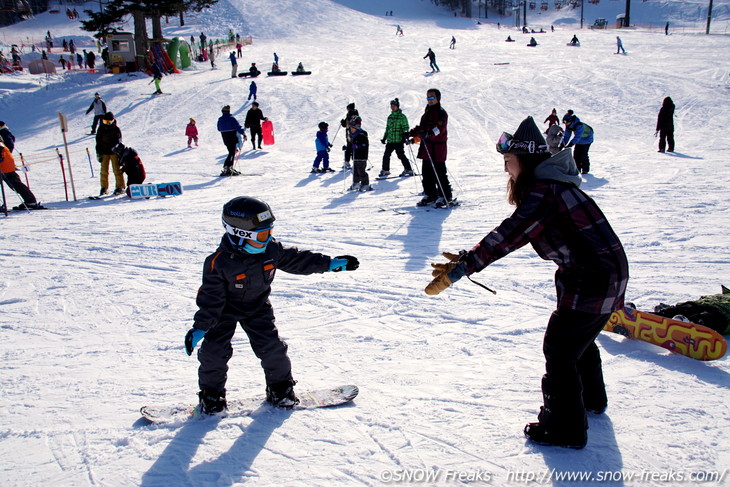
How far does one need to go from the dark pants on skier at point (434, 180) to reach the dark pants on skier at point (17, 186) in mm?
7504

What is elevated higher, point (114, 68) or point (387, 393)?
point (114, 68)

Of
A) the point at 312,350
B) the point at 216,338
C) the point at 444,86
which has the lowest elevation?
the point at 312,350

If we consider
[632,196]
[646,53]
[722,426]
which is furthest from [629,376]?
[646,53]

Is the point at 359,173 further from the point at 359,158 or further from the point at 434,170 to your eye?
the point at 434,170

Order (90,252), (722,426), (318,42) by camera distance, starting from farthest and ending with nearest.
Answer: (318,42) → (90,252) → (722,426)

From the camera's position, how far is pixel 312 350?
4.30m

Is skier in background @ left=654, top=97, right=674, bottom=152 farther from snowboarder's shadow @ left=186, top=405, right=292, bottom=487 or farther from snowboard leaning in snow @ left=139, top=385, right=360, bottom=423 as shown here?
snowboarder's shadow @ left=186, top=405, right=292, bottom=487

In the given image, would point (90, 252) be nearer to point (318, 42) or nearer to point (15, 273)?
point (15, 273)

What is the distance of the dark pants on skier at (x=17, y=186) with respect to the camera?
9.80m

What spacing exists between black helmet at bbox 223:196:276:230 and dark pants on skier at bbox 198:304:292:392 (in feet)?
1.89

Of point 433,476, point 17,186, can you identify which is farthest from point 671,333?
point 17,186

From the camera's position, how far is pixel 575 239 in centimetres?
255

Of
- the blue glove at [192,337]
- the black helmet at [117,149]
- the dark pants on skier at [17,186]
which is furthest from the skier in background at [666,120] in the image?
the dark pants on skier at [17,186]

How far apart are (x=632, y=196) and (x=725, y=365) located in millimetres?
5984
